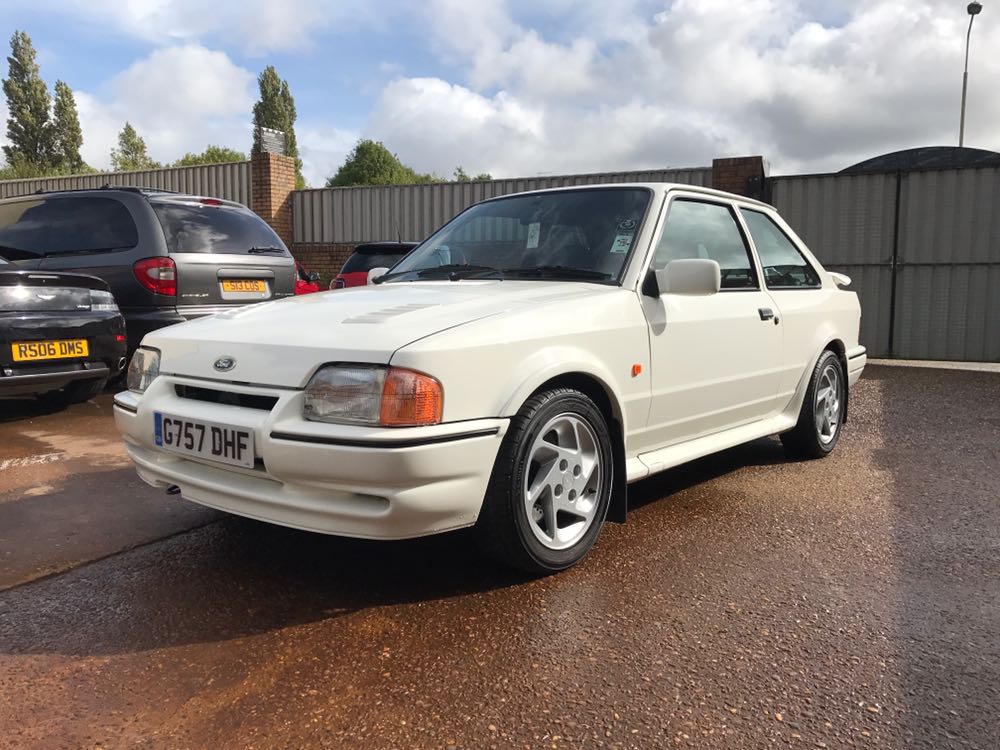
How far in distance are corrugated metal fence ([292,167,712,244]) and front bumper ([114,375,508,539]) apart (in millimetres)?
11025

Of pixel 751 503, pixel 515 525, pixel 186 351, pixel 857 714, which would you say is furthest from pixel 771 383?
pixel 186 351

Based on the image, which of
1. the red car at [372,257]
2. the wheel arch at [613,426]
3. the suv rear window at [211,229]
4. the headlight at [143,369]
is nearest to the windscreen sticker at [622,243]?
the wheel arch at [613,426]

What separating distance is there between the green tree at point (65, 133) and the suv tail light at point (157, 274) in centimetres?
5513

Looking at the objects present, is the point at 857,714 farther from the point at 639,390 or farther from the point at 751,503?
the point at 751,503

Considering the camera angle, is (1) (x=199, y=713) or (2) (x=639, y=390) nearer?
(1) (x=199, y=713)

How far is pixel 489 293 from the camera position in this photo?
318cm

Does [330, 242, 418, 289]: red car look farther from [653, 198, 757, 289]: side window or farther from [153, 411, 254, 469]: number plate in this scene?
[153, 411, 254, 469]: number plate

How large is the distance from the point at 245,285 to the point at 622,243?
4183 mm

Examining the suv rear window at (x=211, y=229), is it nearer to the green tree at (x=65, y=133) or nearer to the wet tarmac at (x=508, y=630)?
the wet tarmac at (x=508, y=630)

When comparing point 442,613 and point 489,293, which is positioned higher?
point 489,293

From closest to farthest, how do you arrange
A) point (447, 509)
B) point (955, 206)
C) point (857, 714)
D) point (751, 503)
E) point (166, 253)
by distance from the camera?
1. point (857, 714)
2. point (447, 509)
3. point (751, 503)
4. point (166, 253)
5. point (955, 206)

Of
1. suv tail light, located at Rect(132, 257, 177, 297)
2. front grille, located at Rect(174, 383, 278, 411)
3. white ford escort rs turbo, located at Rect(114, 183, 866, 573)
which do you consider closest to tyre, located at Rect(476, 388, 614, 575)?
white ford escort rs turbo, located at Rect(114, 183, 866, 573)

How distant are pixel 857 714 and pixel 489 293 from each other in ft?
6.34

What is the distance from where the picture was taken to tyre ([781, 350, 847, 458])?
471cm
